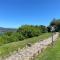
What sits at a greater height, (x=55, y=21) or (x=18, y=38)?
(x=55, y=21)

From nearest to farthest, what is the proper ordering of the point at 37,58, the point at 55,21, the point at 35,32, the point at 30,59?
1. the point at 30,59
2. the point at 37,58
3. the point at 35,32
4. the point at 55,21

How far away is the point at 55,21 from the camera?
6969cm

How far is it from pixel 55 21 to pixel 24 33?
3427cm

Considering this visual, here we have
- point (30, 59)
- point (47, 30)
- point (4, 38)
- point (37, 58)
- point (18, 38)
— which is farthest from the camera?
point (47, 30)

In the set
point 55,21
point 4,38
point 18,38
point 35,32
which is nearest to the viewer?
point 4,38

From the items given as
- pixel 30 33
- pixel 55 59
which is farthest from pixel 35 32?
pixel 55 59

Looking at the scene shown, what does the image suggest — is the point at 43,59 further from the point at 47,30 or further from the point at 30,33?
the point at 47,30

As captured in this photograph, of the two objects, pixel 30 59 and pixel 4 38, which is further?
pixel 4 38

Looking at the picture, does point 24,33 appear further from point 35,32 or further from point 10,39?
point 10,39

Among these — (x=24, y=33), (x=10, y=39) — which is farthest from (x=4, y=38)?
(x=24, y=33)

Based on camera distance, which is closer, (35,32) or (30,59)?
(30,59)

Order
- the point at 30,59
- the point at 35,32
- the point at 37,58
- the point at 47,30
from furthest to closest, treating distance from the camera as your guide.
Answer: the point at 47,30 → the point at 35,32 → the point at 37,58 → the point at 30,59

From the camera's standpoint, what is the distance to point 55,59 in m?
12.4

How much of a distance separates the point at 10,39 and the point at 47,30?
27.5 meters
